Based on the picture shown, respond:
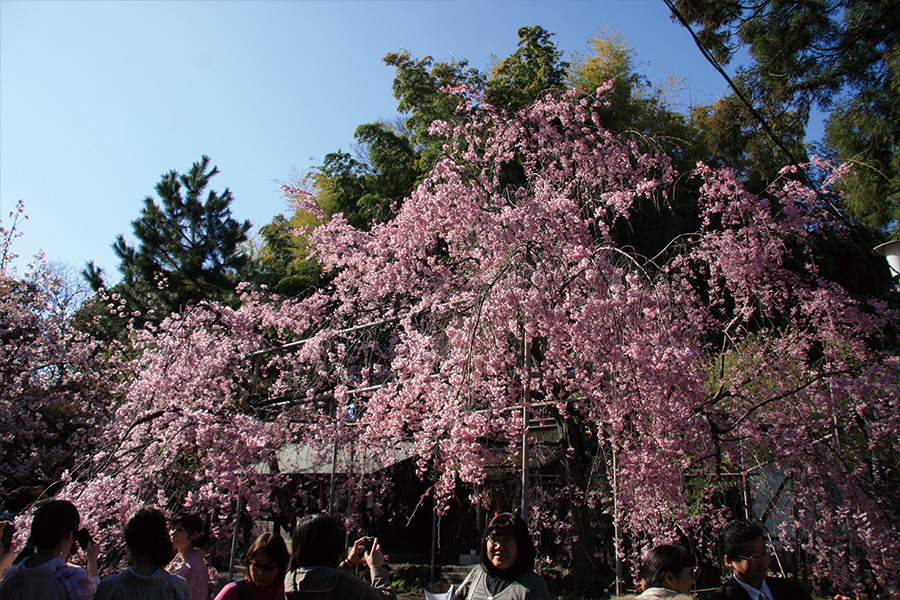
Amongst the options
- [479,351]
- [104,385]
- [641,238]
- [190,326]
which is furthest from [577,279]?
[104,385]

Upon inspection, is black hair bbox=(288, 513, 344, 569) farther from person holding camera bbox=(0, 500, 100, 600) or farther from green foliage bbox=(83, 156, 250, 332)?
green foliage bbox=(83, 156, 250, 332)

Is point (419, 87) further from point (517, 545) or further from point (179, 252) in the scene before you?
point (517, 545)

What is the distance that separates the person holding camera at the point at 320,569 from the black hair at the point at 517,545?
1.48 ft

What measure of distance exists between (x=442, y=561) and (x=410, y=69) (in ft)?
38.0

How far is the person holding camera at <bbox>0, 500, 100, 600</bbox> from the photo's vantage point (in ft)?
8.09

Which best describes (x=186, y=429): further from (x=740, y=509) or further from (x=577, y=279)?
(x=740, y=509)

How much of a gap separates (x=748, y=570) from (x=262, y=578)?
2.05m

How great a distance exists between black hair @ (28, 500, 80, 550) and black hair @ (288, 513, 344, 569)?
1066 mm

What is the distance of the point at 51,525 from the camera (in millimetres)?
2539

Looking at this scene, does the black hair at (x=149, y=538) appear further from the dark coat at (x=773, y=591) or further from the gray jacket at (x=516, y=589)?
the dark coat at (x=773, y=591)


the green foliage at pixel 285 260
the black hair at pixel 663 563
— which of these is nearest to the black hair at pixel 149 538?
the black hair at pixel 663 563

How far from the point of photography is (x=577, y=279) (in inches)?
239

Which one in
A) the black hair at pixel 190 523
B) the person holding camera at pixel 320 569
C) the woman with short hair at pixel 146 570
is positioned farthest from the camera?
the black hair at pixel 190 523

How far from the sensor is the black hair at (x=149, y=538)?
7.98ft
